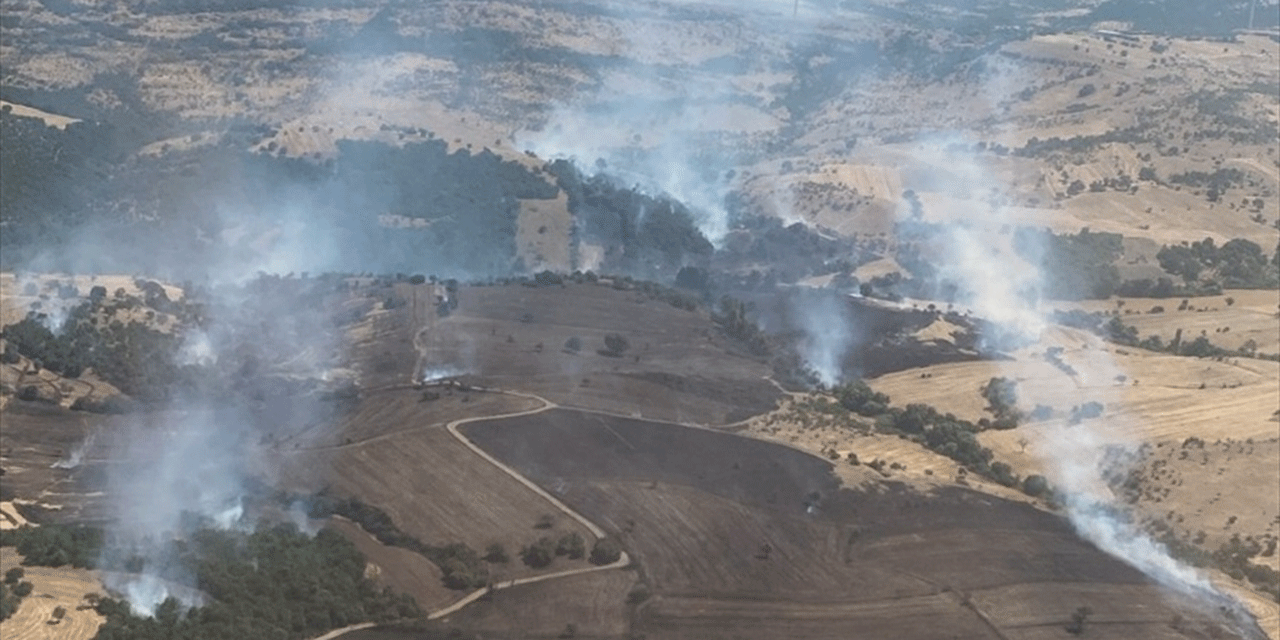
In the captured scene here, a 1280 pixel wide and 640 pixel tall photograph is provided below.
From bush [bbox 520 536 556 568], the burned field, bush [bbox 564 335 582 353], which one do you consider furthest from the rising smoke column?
bush [bbox 564 335 582 353]

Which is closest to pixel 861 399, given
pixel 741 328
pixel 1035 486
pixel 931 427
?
pixel 931 427

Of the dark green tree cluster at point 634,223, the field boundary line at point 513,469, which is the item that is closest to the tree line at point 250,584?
the field boundary line at point 513,469

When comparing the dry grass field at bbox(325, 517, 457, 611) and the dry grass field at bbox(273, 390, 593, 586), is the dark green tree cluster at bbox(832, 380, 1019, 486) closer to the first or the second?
the dry grass field at bbox(273, 390, 593, 586)

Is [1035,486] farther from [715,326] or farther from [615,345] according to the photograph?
[715,326]

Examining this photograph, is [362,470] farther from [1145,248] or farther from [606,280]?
[1145,248]

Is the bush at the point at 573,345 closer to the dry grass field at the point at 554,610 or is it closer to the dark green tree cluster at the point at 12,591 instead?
the dry grass field at the point at 554,610

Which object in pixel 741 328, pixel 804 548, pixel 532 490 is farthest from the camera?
pixel 741 328
